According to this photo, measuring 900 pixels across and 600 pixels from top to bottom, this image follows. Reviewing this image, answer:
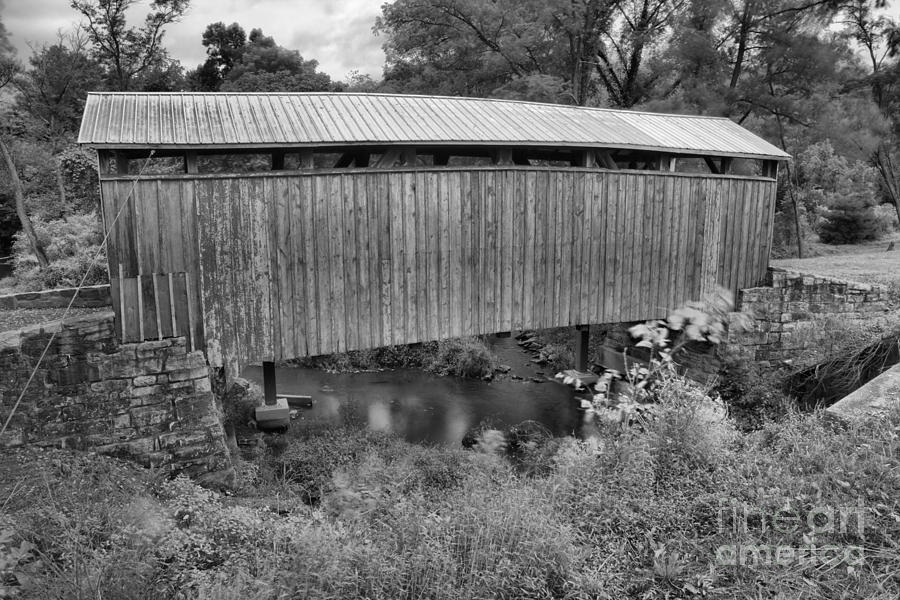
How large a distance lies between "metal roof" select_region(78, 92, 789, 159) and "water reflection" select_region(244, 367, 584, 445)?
4.78 meters

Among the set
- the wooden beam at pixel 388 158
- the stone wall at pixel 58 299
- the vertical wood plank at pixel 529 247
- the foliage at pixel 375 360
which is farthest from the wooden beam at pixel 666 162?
the stone wall at pixel 58 299

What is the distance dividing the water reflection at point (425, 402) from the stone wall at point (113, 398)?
390 centimetres

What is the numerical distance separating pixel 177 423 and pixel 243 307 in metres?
1.39

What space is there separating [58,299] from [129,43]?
62.6 ft

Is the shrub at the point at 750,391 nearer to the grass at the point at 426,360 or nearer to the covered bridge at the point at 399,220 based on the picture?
the covered bridge at the point at 399,220

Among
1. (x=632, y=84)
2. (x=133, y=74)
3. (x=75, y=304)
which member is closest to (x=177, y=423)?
(x=75, y=304)

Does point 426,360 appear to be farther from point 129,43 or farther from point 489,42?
point 129,43

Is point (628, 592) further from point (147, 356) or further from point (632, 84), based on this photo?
point (632, 84)

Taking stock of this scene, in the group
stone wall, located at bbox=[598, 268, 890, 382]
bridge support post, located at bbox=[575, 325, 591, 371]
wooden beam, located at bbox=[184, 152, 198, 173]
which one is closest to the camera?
wooden beam, located at bbox=[184, 152, 198, 173]

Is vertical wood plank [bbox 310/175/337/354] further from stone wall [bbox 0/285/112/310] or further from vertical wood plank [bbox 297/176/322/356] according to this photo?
stone wall [bbox 0/285/112/310]

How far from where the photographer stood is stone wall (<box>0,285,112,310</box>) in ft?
21.4

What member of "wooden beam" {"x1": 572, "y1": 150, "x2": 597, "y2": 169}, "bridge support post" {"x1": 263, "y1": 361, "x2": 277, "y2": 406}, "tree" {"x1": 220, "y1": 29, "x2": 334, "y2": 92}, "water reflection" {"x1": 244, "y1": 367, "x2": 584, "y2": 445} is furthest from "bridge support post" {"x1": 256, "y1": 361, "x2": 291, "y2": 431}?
"tree" {"x1": 220, "y1": 29, "x2": 334, "y2": 92}

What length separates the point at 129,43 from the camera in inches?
856

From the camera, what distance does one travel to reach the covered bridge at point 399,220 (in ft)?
20.6
